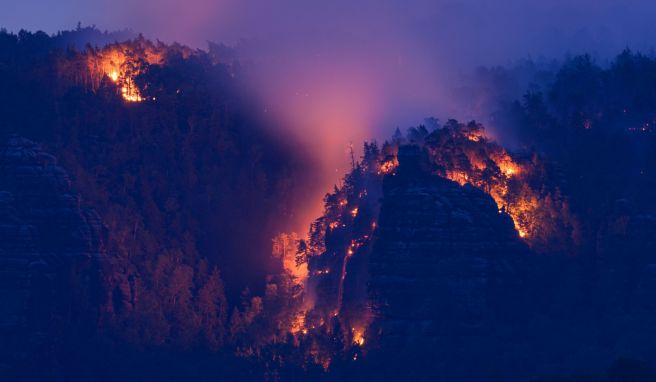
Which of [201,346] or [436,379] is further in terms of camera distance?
[201,346]

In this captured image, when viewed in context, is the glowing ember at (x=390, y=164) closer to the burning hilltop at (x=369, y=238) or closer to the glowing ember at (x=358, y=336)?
the burning hilltop at (x=369, y=238)

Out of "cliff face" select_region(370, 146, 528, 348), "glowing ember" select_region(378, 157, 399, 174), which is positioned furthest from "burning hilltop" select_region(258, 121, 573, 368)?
"cliff face" select_region(370, 146, 528, 348)

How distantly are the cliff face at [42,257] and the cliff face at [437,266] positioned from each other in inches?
1168

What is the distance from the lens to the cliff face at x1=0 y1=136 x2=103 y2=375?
614 feet

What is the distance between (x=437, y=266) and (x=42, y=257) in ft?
130

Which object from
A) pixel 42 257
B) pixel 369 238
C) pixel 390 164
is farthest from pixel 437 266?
pixel 42 257

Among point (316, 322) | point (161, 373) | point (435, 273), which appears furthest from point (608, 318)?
point (161, 373)

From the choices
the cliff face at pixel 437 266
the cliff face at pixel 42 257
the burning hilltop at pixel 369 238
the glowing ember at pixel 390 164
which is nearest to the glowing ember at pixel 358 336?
the burning hilltop at pixel 369 238

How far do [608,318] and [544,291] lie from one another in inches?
285

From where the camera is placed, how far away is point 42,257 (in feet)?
627

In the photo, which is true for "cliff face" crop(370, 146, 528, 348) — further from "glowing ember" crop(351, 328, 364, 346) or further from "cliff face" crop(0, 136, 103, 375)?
"cliff face" crop(0, 136, 103, 375)

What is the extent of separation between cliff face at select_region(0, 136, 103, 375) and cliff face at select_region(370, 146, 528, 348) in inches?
1168

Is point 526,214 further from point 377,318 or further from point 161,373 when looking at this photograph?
point 161,373

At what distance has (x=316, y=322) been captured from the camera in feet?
630
